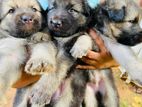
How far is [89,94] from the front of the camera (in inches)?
107

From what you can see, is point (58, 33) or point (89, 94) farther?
point (89, 94)

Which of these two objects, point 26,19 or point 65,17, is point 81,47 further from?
point 26,19

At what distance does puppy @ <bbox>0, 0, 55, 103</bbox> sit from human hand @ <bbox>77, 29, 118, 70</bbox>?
309 millimetres

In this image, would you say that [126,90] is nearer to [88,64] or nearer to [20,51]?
[88,64]

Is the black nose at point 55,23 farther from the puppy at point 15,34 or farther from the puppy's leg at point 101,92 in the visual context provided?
the puppy's leg at point 101,92

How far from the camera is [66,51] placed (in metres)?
2.47

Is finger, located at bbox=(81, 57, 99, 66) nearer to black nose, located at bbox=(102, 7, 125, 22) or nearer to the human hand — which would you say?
the human hand

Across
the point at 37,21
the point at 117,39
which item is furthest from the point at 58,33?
the point at 117,39

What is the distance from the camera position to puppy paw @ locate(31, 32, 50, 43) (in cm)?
247

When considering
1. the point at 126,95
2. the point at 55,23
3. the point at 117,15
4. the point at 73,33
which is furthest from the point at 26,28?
the point at 126,95

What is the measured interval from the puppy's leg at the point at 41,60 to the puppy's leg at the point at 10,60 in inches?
2.1

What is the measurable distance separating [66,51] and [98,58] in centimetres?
27

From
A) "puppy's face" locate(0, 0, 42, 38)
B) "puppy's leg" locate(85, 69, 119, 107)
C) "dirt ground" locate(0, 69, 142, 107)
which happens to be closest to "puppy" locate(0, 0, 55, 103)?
"puppy's face" locate(0, 0, 42, 38)

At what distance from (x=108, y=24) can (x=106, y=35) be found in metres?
0.07
